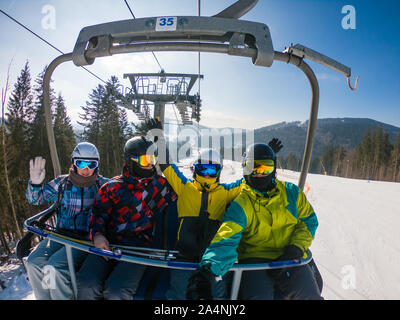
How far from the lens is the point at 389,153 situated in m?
40.0

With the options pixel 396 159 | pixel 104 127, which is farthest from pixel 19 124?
pixel 396 159

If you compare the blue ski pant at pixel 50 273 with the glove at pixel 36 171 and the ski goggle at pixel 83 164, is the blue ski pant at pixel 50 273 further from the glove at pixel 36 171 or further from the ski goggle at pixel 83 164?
the ski goggle at pixel 83 164

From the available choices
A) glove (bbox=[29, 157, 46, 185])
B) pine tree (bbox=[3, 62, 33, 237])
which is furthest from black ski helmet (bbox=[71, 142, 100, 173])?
pine tree (bbox=[3, 62, 33, 237])

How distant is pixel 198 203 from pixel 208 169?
40 cm

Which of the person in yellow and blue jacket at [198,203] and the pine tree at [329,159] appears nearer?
the person in yellow and blue jacket at [198,203]

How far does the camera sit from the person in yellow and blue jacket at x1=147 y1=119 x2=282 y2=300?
6.70 ft

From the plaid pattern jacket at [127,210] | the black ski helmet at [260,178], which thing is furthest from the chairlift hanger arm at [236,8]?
the plaid pattern jacket at [127,210]

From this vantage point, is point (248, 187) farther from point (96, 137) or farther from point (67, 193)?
point (96, 137)

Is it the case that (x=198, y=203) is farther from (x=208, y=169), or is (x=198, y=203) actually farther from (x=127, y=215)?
(x=127, y=215)

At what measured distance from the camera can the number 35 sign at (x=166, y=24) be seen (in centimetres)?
188

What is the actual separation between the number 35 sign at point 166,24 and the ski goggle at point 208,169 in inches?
55.6

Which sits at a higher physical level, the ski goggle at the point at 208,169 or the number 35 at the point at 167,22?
the number 35 at the point at 167,22
